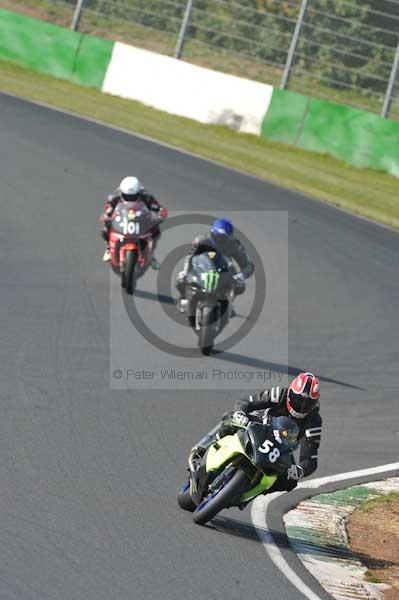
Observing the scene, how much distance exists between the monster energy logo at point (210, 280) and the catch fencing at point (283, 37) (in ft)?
45.6

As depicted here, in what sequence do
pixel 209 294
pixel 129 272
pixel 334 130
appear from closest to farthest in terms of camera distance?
pixel 209 294 < pixel 129 272 < pixel 334 130

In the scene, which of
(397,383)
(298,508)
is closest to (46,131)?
(397,383)

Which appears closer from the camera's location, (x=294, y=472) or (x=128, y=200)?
(x=294, y=472)

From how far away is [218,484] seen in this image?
26.7 feet

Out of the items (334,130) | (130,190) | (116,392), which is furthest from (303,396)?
(334,130)

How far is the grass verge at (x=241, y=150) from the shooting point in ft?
75.4

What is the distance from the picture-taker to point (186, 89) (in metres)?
27.2

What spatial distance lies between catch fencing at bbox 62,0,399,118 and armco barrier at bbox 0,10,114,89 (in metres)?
0.92

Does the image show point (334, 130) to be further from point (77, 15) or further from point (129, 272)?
point (129, 272)

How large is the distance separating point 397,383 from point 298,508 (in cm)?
443

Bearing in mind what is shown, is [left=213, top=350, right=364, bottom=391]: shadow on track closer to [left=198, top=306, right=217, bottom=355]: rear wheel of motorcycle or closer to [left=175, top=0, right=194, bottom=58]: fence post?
[left=198, top=306, right=217, bottom=355]: rear wheel of motorcycle

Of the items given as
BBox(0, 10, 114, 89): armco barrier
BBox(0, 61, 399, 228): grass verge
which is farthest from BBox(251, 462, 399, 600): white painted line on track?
BBox(0, 10, 114, 89): armco barrier

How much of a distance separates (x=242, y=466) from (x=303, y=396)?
26.4 inches

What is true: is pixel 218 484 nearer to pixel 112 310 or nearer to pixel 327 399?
pixel 327 399
